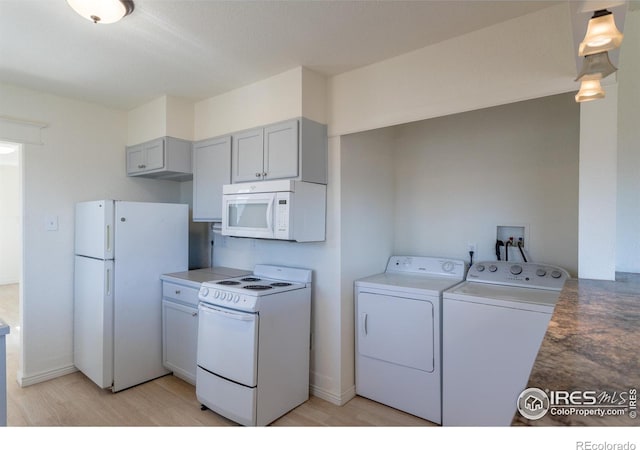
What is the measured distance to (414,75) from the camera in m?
2.25

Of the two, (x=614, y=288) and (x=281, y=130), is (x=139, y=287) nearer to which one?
(x=281, y=130)

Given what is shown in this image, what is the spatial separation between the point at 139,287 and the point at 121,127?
5.56 feet

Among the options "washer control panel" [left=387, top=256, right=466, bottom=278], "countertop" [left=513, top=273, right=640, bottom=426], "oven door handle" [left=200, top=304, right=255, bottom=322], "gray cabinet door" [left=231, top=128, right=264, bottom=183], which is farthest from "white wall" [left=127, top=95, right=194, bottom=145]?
"countertop" [left=513, top=273, right=640, bottom=426]

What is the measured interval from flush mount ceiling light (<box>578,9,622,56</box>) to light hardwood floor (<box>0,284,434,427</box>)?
2242mm

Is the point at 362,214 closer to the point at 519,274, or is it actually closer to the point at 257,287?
the point at 257,287

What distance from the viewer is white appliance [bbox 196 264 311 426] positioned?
2178mm

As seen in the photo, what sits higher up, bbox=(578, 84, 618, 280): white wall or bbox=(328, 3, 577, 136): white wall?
bbox=(328, 3, 577, 136): white wall

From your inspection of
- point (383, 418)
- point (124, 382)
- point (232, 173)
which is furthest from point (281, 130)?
point (124, 382)

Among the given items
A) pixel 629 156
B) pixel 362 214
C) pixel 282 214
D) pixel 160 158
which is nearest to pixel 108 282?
pixel 160 158

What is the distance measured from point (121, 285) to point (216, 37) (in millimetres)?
2034

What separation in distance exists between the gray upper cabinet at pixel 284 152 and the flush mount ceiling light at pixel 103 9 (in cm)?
112

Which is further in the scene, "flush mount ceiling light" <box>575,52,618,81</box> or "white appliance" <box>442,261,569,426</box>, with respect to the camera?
"white appliance" <box>442,261,569,426</box>

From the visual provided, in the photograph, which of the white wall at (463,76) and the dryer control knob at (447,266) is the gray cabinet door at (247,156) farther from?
the dryer control knob at (447,266)

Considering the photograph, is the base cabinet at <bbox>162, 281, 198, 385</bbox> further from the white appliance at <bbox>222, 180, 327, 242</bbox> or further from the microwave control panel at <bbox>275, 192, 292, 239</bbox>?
the microwave control panel at <bbox>275, 192, 292, 239</bbox>
